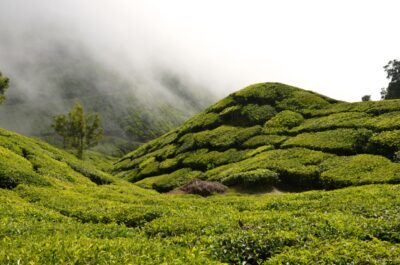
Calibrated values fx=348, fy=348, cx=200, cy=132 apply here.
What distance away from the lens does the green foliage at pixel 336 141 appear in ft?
148

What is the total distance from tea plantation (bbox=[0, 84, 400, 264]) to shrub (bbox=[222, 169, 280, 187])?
0.13 meters

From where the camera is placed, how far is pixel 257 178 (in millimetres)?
42625

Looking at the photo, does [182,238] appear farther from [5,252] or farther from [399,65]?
[399,65]

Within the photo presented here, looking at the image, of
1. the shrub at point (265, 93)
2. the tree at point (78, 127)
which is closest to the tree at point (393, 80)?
the shrub at point (265, 93)

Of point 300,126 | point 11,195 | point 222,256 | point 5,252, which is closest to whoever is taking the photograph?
point 5,252

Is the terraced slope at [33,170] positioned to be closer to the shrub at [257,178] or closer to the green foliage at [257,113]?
the shrub at [257,178]

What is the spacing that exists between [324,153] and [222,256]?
114ft

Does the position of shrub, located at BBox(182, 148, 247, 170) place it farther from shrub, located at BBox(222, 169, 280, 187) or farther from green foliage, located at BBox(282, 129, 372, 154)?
shrub, located at BBox(222, 169, 280, 187)

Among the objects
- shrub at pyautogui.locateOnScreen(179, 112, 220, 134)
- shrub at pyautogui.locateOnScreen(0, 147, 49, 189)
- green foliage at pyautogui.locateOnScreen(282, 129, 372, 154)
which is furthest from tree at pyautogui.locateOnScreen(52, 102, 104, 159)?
green foliage at pyautogui.locateOnScreen(282, 129, 372, 154)

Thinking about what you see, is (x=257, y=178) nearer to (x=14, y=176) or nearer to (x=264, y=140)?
(x=264, y=140)

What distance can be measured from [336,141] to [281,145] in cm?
851

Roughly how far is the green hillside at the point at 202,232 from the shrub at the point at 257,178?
13.3m

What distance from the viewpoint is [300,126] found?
193 ft

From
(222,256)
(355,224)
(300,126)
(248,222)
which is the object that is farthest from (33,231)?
(300,126)
